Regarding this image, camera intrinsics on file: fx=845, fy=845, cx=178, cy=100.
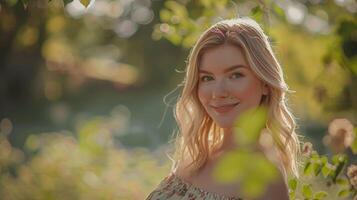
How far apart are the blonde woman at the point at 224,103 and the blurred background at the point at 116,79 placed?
0.70ft

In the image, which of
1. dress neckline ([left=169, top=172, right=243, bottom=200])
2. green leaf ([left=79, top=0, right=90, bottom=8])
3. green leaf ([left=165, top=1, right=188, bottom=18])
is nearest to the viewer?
green leaf ([left=79, top=0, right=90, bottom=8])

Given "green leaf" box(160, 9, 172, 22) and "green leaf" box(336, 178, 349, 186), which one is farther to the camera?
"green leaf" box(160, 9, 172, 22)

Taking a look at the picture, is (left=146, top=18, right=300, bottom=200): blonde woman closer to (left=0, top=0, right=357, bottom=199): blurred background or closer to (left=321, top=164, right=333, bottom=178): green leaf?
(left=321, top=164, right=333, bottom=178): green leaf

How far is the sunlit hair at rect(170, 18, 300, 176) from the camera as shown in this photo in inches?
104

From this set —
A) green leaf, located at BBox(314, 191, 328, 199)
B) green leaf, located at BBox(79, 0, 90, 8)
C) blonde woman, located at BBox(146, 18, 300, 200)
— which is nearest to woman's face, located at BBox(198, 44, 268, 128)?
blonde woman, located at BBox(146, 18, 300, 200)

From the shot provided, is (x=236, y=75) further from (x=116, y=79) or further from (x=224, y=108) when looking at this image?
(x=116, y=79)

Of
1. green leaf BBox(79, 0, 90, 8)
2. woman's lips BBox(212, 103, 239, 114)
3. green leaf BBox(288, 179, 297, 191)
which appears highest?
green leaf BBox(79, 0, 90, 8)

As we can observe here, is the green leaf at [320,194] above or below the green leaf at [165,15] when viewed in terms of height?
below

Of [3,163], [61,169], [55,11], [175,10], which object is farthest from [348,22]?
[55,11]

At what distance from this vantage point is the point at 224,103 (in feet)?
8.51

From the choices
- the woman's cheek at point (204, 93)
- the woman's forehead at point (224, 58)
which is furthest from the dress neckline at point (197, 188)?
the woman's forehead at point (224, 58)

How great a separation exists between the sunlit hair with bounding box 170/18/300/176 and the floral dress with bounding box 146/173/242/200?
0.07m

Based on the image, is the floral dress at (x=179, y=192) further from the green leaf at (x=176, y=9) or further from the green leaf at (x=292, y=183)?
the green leaf at (x=176, y=9)

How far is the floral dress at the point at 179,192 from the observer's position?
2.64 meters
